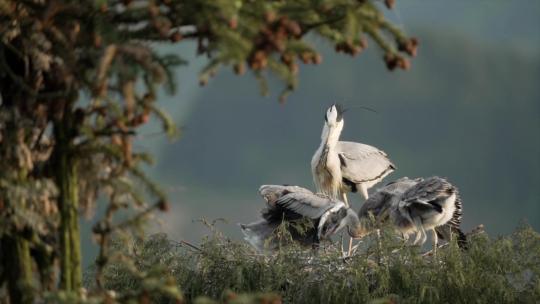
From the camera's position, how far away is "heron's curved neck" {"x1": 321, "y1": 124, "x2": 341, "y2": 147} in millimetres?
12734

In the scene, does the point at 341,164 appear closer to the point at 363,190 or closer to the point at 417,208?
the point at 363,190

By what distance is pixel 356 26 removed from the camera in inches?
188

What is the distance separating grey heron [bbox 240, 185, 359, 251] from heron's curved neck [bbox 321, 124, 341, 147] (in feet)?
3.91

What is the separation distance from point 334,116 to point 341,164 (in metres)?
0.71

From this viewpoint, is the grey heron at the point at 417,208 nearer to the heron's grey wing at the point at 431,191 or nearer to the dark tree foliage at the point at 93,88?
the heron's grey wing at the point at 431,191

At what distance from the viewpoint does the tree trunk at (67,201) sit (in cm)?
536

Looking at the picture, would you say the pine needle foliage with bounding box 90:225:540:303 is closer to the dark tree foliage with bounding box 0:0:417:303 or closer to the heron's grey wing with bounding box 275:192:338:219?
the heron's grey wing with bounding box 275:192:338:219

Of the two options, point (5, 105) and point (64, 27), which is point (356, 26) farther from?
point (5, 105)

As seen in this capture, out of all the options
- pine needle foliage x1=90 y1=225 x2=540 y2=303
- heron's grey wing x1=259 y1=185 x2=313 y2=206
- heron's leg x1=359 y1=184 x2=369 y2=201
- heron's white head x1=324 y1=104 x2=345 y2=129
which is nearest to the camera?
pine needle foliage x1=90 y1=225 x2=540 y2=303

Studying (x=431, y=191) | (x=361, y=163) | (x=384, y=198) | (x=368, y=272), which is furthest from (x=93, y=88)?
(x=361, y=163)

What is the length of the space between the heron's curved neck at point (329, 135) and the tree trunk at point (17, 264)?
7.56 meters

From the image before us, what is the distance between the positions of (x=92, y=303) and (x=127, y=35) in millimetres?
1325

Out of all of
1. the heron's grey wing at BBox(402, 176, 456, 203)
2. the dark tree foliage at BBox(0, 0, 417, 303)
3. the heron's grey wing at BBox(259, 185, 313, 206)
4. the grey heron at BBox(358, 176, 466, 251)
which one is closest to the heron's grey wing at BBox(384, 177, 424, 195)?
the grey heron at BBox(358, 176, 466, 251)

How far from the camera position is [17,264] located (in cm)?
546
